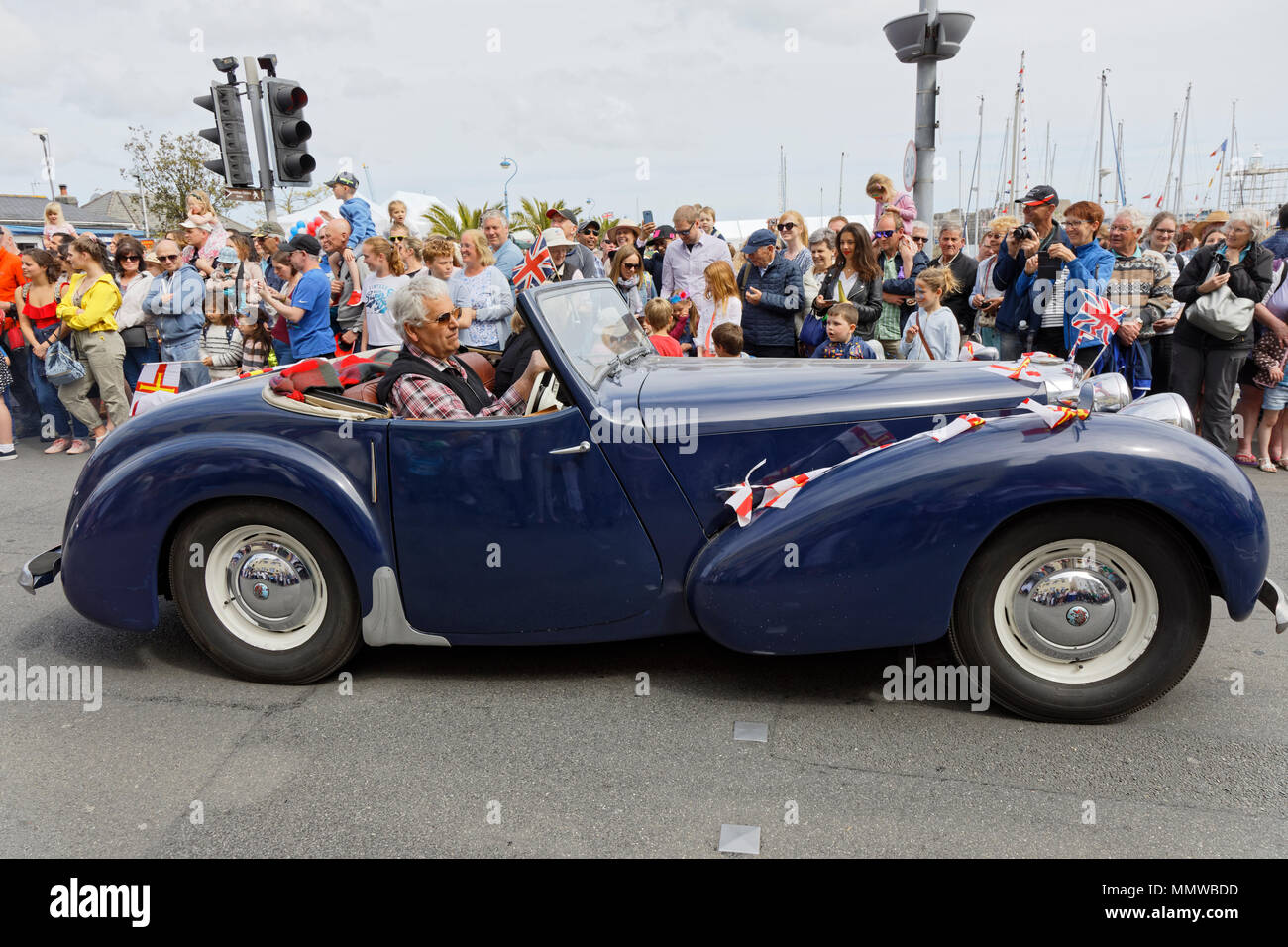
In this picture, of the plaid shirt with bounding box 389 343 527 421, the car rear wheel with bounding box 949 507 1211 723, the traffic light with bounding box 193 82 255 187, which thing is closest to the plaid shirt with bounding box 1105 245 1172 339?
the car rear wheel with bounding box 949 507 1211 723

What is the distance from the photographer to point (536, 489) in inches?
124

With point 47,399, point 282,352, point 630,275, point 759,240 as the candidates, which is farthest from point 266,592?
A: point 47,399

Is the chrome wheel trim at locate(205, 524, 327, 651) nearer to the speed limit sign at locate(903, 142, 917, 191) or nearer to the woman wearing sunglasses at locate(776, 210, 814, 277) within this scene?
the woman wearing sunglasses at locate(776, 210, 814, 277)

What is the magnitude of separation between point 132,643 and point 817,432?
311 centimetres

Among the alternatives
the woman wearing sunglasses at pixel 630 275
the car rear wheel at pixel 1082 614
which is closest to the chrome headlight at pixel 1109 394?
the car rear wheel at pixel 1082 614

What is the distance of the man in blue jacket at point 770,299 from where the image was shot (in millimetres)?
6445

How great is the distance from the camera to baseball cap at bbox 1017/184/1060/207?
6008mm

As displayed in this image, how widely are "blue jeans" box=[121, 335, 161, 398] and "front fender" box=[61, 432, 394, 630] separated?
5506 mm

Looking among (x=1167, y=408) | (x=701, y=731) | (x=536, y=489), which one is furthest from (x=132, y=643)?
(x=1167, y=408)

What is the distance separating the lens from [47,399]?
27.9 ft

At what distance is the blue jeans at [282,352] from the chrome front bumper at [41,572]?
12.6ft

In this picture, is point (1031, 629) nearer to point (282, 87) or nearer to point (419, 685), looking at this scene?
point (419, 685)

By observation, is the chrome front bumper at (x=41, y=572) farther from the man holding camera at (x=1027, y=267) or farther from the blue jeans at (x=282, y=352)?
the man holding camera at (x=1027, y=267)
